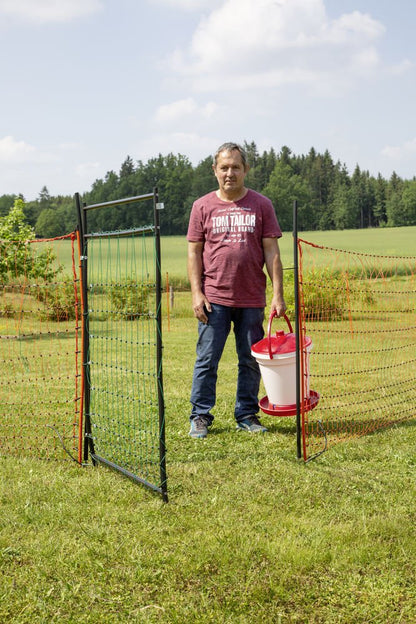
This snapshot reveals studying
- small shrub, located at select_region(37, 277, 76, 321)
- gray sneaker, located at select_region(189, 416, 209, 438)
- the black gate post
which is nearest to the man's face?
the black gate post

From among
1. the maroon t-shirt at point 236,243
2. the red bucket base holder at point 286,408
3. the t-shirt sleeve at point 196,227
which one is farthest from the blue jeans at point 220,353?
the t-shirt sleeve at point 196,227

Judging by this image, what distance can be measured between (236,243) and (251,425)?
1.44m

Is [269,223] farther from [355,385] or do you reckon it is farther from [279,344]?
[355,385]

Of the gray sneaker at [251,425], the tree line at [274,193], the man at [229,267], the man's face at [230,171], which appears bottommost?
the gray sneaker at [251,425]

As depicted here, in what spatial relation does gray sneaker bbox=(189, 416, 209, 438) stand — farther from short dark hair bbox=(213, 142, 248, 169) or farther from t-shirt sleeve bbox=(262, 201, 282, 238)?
short dark hair bbox=(213, 142, 248, 169)

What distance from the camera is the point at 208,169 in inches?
2453

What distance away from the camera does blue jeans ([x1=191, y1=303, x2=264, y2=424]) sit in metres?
4.61

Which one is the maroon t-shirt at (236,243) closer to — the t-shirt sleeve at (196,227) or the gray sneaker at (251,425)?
the t-shirt sleeve at (196,227)

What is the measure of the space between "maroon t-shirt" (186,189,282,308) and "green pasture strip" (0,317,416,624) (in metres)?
1.12

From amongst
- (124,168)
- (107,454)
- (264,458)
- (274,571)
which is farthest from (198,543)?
(124,168)

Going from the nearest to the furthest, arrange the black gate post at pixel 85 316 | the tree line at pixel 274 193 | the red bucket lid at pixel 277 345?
the black gate post at pixel 85 316 → the red bucket lid at pixel 277 345 → the tree line at pixel 274 193

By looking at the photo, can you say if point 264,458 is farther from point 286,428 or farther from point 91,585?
point 91,585

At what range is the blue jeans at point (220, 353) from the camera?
181 inches

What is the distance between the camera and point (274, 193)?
68750 millimetres
